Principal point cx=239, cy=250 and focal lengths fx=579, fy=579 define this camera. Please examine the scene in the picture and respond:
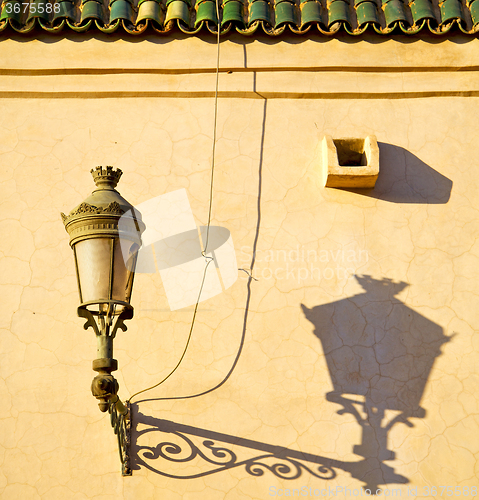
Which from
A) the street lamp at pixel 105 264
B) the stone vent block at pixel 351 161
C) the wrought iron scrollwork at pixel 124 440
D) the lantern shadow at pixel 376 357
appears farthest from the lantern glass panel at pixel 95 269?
the stone vent block at pixel 351 161

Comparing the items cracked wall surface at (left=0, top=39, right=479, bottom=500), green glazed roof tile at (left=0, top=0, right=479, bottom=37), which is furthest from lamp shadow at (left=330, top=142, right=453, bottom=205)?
green glazed roof tile at (left=0, top=0, right=479, bottom=37)

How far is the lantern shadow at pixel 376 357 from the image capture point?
115 inches

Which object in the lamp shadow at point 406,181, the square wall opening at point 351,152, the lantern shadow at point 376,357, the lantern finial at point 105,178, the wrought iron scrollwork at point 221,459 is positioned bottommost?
the wrought iron scrollwork at point 221,459

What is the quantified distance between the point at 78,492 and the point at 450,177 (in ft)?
8.81

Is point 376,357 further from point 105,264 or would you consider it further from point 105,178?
point 105,178

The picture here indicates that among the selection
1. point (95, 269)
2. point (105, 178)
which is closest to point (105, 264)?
point (95, 269)

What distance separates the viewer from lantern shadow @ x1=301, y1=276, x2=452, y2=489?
2.93m

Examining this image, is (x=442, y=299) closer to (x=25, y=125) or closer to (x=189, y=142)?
(x=189, y=142)

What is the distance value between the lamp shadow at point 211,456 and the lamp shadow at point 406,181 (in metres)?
1.51

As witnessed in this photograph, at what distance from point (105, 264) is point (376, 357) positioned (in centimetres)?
152

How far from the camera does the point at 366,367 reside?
3037 millimetres

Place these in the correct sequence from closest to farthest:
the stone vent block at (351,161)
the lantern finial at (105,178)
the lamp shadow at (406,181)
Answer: the lantern finial at (105,178) → the stone vent block at (351,161) → the lamp shadow at (406,181)

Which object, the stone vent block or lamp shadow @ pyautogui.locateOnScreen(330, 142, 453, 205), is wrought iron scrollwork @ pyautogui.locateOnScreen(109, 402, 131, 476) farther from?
lamp shadow @ pyautogui.locateOnScreen(330, 142, 453, 205)

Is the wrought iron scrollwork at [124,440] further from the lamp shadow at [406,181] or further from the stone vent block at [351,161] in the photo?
the lamp shadow at [406,181]
